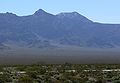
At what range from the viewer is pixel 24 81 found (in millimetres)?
27672

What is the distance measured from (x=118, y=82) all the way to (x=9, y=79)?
9.03 meters

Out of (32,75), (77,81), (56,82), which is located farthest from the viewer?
(32,75)

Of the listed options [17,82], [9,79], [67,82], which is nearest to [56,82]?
[67,82]

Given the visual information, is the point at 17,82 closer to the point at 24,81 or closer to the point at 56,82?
the point at 24,81

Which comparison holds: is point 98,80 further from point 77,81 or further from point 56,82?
point 56,82

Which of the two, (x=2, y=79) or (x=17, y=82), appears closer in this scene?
(x=17, y=82)

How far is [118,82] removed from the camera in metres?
29.1

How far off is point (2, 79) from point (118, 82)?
9466mm

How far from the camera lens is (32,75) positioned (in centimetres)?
3325

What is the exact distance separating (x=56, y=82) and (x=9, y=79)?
5.26m

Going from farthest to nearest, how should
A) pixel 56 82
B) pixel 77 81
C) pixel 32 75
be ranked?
pixel 32 75
pixel 77 81
pixel 56 82

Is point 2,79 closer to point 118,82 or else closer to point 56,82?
point 56,82

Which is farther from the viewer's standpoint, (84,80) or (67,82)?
(84,80)

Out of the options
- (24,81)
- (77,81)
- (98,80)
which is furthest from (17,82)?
(98,80)
